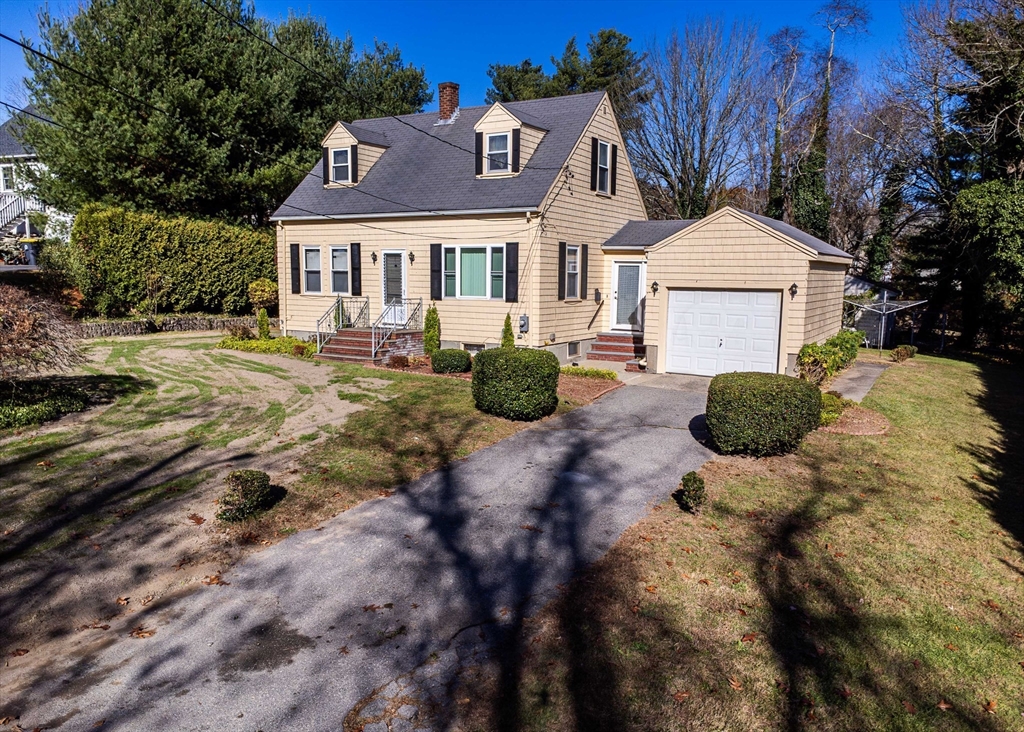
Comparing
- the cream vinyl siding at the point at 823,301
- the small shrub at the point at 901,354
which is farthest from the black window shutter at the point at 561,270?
the small shrub at the point at 901,354

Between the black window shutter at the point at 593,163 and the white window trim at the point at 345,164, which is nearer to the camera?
the black window shutter at the point at 593,163

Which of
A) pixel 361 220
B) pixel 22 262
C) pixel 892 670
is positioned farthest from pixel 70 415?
pixel 22 262

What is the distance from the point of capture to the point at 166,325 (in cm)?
2366

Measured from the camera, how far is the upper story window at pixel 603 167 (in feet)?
66.2

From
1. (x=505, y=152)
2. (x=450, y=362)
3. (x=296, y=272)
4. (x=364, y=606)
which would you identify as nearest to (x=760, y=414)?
Answer: (x=364, y=606)

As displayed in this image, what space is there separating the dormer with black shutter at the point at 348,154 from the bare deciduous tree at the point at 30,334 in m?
11.6

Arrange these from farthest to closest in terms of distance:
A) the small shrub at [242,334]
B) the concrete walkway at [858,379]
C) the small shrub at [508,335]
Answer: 1. the small shrub at [242,334]
2. the small shrub at [508,335]
3. the concrete walkway at [858,379]

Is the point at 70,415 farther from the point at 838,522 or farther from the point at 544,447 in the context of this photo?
the point at 838,522

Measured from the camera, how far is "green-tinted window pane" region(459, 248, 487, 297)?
18.6 metres

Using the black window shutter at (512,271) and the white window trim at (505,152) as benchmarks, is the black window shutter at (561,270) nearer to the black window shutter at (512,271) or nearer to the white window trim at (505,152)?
the black window shutter at (512,271)

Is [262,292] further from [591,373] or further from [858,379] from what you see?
[858,379]

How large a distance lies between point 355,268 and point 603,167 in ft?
26.6

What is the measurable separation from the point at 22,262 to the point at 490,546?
37888 millimetres

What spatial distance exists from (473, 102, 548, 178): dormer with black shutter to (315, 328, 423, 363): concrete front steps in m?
5.08
